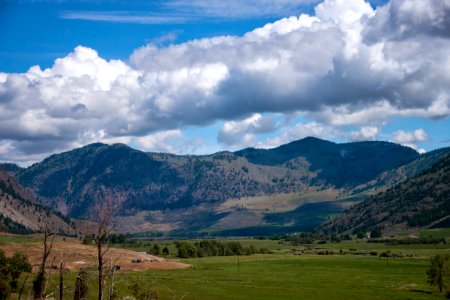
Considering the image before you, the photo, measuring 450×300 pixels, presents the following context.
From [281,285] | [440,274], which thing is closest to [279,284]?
[281,285]

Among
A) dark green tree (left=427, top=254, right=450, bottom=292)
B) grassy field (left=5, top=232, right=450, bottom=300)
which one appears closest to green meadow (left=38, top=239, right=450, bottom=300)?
grassy field (left=5, top=232, right=450, bottom=300)

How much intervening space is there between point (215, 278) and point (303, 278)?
28660 mm

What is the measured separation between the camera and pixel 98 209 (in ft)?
143

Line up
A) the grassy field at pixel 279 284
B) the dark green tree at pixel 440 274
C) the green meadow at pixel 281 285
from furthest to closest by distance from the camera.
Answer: the dark green tree at pixel 440 274 < the green meadow at pixel 281 285 < the grassy field at pixel 279 284

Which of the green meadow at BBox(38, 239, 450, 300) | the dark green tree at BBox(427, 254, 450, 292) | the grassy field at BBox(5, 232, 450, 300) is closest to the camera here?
the grassy field at BBox(5, 232, 450, 300)

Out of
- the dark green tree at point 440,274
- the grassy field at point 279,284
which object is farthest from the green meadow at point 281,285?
the dark green tree at point 440,274

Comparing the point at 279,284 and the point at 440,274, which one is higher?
the point at 440,274

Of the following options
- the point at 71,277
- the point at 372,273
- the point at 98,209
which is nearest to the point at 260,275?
the point at 372,273

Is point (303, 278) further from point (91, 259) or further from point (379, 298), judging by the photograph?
point (91, 259)

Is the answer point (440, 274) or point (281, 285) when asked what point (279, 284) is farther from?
point (440, 274)

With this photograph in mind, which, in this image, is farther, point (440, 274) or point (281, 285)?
point (281, 285)

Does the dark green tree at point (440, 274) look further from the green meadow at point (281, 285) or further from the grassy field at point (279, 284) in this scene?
the grassy field at point (279, 284)

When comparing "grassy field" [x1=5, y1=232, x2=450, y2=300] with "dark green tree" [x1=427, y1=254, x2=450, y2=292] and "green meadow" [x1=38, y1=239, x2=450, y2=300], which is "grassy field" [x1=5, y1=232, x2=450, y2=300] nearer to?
"green meadow" [x1=38, y1=239, x2=450, y2=300]

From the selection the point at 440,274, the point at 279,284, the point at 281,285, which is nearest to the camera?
the point at 440,274
